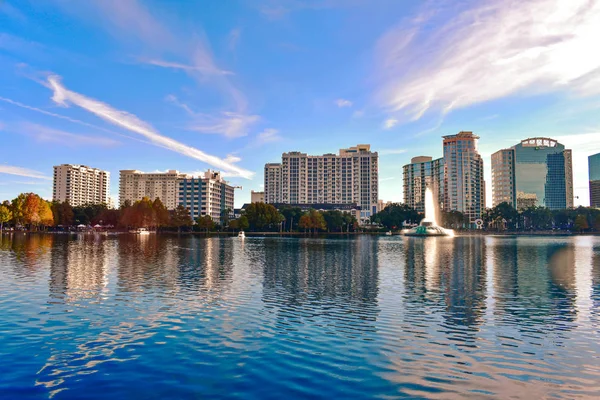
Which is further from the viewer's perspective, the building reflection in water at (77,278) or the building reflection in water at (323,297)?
the building reflection in water at (77,278)

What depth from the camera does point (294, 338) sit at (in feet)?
70.3

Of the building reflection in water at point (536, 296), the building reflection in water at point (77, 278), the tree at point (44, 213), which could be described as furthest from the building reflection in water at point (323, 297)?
the tree at point (44, 213)

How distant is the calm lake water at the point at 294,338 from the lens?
1549 cm

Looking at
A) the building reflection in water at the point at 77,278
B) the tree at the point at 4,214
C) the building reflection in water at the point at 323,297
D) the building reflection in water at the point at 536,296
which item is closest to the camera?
the building reflection in water at the point at 323,297

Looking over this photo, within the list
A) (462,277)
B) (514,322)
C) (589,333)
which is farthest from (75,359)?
(462,277)

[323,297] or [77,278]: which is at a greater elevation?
[77,278]

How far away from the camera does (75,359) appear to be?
17891mm

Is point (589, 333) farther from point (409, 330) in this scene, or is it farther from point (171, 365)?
point (171, 365)

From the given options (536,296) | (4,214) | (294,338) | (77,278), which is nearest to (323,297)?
(294,338)

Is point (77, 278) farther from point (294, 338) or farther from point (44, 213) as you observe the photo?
point (44, 213)

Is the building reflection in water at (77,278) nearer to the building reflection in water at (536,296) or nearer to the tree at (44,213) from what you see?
the building reflection in water at (536,296)

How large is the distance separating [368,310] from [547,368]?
39.9 feet

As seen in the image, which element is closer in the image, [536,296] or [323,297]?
[323,297]

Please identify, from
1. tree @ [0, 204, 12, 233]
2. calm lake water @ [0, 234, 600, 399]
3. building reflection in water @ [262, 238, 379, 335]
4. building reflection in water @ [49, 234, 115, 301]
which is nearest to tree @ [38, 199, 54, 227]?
tree @ [0, 204, 12, 233]
